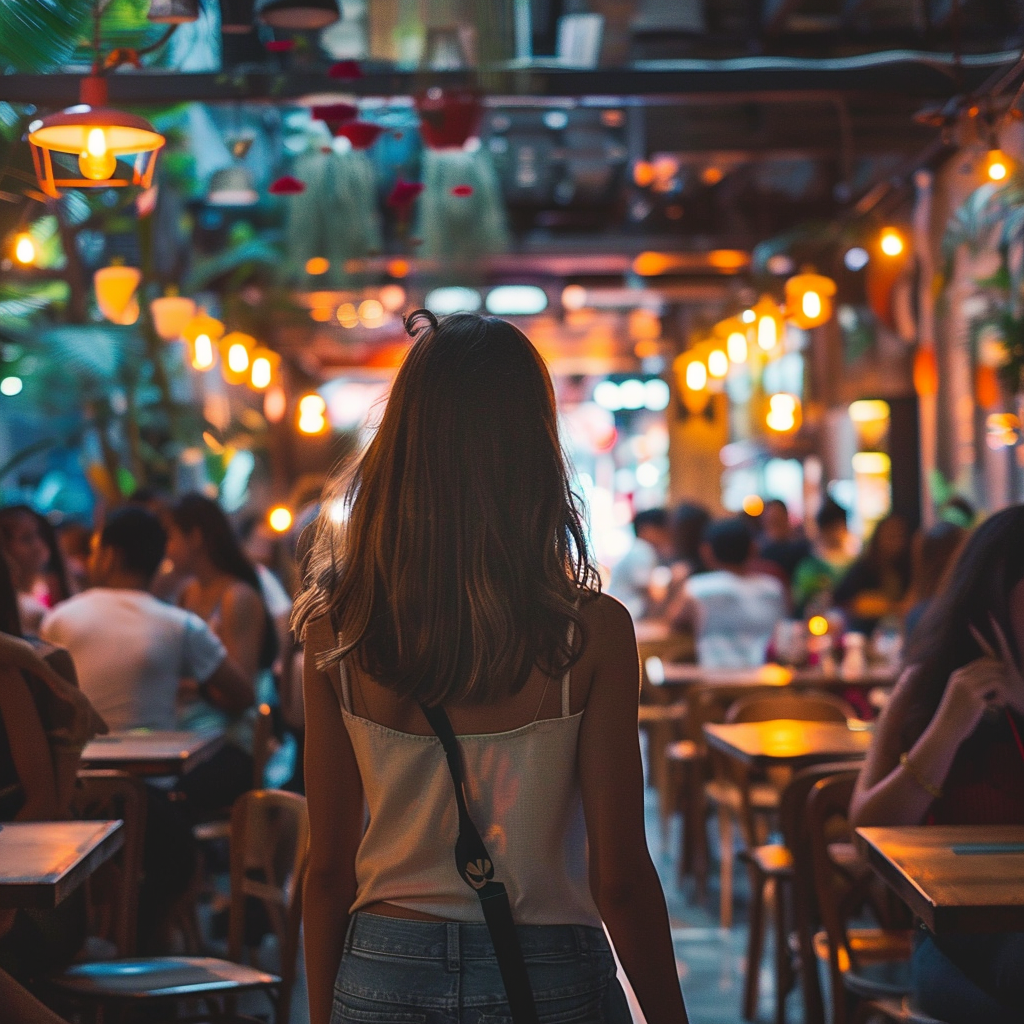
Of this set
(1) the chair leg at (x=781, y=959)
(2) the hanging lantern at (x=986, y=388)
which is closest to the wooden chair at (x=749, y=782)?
(1) the chair leg at (x=781, y=959)

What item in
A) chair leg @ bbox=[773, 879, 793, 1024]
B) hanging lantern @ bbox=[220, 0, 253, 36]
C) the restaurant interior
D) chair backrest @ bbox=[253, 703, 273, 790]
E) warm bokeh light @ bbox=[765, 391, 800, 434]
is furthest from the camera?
warm bokeh light @ bbox=[765, 391, 800, 434]

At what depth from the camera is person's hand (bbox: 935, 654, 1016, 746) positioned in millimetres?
2557

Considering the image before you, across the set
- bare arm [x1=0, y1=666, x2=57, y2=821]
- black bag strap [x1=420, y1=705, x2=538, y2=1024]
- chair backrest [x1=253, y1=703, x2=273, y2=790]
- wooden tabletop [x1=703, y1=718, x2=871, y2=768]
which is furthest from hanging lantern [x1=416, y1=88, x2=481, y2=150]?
black bag strap [x1=420, y1=705, x2=538, y2=1024]

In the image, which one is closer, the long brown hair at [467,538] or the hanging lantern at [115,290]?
the long brown hair at [467,538]

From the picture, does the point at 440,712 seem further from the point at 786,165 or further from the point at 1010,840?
the point at 786,165

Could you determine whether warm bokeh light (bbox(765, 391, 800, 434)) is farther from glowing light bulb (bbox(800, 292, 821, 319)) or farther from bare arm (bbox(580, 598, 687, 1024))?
bare arm (bbox(580, 598, 687, 1024))

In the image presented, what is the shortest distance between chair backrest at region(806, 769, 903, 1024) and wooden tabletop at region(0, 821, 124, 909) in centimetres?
158

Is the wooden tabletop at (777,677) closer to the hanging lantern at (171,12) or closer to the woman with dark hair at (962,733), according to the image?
the woman with dark hair at (962,733)

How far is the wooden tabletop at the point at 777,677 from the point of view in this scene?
5848 millimetres

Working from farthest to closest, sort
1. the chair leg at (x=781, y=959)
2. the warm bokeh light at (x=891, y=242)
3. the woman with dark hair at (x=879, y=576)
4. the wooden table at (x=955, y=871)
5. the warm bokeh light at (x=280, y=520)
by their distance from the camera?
the warm bokeh light at (x=280, y=520), the warm bokeh light at (x=891, y=242), the woman with dark hair at (x=879, y=576), the chair leg at (x=781, y=959), the wooden table at (x=955, y=871)

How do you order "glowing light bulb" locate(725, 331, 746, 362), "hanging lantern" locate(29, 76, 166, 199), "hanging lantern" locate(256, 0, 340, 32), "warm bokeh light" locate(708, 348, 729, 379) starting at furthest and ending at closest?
1. "warm bokeh light" locate(708, 348, 729, 379)
2. "glowing light bulb" locate(725, 331, 746, 362)
3. "hanging lantern" locate(256, 0, 340, 32)
4. "hanging lantern" locate(29, 76, 166, 199)

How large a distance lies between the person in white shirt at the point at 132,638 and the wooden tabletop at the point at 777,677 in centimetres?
214

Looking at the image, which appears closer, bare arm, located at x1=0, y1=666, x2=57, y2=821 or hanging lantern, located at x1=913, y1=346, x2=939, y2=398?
bare arm, located at x1=0, y1=666, x2=57, y2=821

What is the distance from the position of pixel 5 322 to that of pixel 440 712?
566cm
